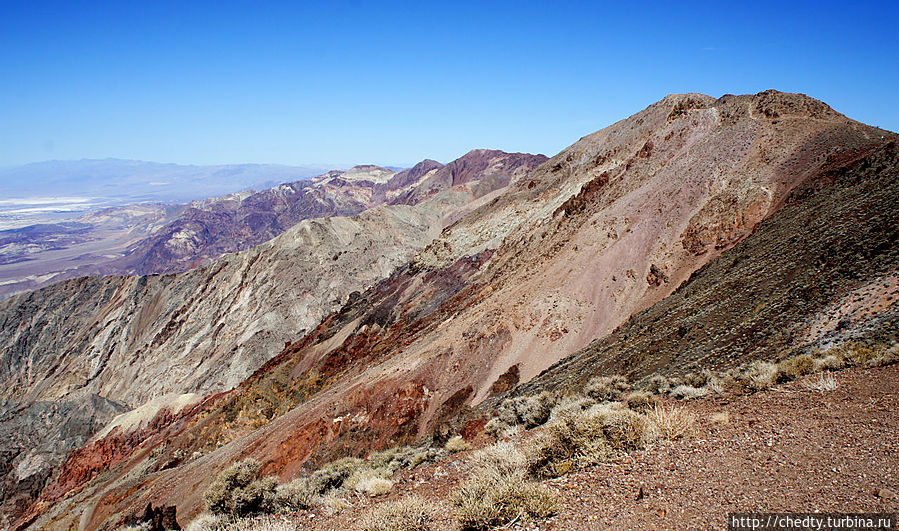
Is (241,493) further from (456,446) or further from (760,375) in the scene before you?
(760,375)

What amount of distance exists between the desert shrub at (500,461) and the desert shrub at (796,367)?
468 cm

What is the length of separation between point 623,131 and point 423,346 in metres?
26.0

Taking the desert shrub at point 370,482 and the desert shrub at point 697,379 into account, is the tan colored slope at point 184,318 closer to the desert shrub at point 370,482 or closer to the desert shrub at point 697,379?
the desert shrub at point 370,482

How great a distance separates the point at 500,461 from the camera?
7.25 meters

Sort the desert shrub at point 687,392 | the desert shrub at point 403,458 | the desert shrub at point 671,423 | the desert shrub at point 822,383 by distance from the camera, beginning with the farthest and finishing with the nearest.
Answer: the desert shrub at point 403,458 < the desert shrub at point 687,392 < the desert shrub at point 822,383 < the desert shrub at point 671,423

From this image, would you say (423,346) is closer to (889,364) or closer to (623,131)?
(889,364)

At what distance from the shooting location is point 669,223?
21.9 metres

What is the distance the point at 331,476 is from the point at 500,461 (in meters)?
3.54

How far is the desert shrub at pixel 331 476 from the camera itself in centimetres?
856

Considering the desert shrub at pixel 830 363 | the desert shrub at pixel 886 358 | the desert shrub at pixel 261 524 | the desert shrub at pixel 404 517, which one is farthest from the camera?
the desert shrub at pixel 830 363

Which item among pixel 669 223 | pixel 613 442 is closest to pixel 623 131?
pixel 669 223

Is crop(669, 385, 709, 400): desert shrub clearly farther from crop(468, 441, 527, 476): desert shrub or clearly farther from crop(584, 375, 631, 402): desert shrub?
crop(468, 441, 527, 476): desert shrub

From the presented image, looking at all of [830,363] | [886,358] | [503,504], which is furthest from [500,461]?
[886,358]

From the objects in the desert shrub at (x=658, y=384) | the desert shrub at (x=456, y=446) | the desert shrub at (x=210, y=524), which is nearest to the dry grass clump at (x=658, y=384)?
the desert shrub at (x=658, y=384)
